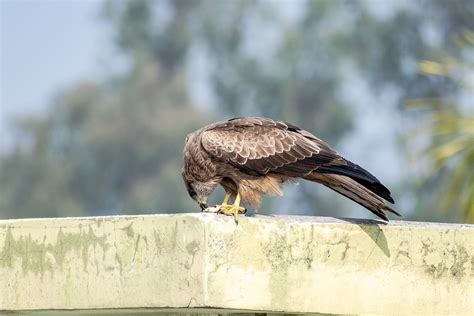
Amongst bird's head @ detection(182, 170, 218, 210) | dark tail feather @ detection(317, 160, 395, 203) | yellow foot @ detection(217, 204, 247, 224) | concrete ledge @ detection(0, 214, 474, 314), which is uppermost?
bird's head @ detection(182, 170, 218, 210)

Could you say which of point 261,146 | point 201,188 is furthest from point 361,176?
point 201,188

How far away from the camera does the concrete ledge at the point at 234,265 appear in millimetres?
8125

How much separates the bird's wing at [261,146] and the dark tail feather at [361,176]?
312mm

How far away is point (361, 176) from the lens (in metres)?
9.99

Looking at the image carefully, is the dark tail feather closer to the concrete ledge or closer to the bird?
the bird

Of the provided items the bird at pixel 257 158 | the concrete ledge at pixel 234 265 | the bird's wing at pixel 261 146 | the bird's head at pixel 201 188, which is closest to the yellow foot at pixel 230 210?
the bird at pixel 257 158

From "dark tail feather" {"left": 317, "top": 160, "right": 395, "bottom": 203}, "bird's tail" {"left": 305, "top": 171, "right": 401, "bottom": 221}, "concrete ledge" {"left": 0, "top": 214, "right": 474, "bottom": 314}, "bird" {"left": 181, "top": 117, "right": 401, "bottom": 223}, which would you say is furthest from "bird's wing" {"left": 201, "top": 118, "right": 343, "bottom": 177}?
"concrete ledge" {"left": 0, "top": 214, "right": 474, "bottom": 314}

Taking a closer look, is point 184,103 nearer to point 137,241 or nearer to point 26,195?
point 26,195

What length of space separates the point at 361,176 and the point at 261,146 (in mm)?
1024

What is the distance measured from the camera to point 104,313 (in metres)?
8.91

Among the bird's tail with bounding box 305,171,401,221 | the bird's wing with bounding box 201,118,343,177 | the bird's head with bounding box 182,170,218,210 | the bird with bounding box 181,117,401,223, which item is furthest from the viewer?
the bird's head with bounding box 182,170,218,210

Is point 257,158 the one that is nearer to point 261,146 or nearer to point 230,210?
point 261,146

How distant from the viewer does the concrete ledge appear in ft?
26.7

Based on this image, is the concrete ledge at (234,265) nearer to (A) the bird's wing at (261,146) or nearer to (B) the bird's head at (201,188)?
(A) the bird's wing at (261,146)
